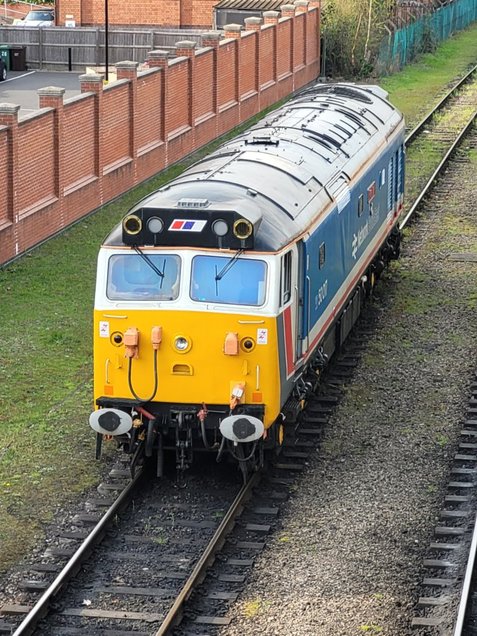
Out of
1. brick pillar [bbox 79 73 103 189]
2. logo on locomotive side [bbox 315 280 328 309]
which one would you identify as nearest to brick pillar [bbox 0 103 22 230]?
brick pillar [bbox 79 73 103 189]

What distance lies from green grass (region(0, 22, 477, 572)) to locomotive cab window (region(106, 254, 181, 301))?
6.94 ft

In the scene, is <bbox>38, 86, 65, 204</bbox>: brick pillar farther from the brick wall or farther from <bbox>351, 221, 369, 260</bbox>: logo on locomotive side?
<bbox>351, 221, 369, 260</bbox>: logo on locomotive side

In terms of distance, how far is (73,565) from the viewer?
452 inches

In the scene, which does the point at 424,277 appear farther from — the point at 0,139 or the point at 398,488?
the point at 398,488

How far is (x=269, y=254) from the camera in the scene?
1273 centimetres

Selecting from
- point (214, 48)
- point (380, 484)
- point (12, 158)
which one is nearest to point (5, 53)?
point (214, 48)

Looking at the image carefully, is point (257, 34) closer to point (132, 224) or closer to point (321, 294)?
point (321, 294)

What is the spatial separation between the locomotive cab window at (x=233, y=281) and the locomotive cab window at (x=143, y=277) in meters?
A: 0.28

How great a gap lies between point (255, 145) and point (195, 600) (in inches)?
278

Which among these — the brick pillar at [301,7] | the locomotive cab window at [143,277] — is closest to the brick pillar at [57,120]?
the locomotive cab window at [143,277]

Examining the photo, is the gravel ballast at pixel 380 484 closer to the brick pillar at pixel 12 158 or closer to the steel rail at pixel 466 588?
the steel rail at pixel 466 588

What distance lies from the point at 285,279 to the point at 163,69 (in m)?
17.7

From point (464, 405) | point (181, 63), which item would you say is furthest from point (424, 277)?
point (181, 63)

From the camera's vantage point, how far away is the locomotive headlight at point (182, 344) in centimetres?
1273
